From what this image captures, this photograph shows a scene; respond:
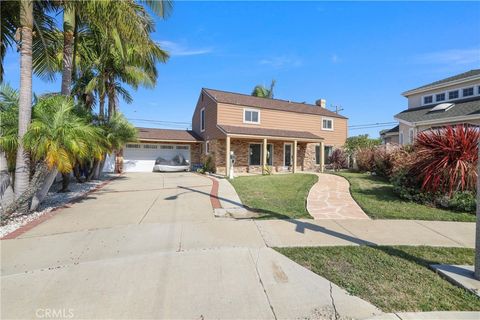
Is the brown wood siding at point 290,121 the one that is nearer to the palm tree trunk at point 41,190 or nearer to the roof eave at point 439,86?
the roof eave at point 439,86

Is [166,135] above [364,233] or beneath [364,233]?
above

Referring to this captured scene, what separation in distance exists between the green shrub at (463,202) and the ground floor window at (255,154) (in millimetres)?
13197

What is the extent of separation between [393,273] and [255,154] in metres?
16.3

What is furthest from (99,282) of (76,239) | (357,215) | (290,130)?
(290,130)

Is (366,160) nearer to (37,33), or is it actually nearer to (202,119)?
(202,119)

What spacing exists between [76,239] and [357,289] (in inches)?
192

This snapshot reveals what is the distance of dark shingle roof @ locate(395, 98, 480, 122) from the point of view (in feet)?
49.9

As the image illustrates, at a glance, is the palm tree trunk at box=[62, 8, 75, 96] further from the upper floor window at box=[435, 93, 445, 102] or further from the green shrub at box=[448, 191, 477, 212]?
the upper floor window at box=[435, 93, 445, 102]

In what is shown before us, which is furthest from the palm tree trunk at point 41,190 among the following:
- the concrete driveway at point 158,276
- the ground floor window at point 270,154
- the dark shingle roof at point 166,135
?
the ground floor window at point 270,154

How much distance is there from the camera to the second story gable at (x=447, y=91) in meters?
17.4

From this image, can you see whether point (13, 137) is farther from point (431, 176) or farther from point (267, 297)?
point (431, 176)

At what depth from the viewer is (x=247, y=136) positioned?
16609 mm

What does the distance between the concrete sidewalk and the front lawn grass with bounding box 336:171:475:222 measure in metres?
0.40

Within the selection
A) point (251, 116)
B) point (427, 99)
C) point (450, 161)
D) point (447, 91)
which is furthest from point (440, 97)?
point (450, 161)
